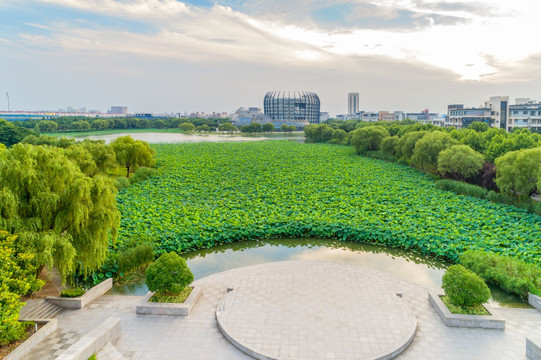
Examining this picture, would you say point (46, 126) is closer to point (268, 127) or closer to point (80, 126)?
point (80, 126)

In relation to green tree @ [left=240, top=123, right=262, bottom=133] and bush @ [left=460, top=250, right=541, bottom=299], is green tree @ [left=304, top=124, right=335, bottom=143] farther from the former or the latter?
bush @ [left=460, top=250, right=541, bottom=299]

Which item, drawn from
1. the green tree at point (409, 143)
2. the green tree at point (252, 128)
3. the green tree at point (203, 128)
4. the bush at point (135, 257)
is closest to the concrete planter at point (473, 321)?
the bush at point (135, 257)

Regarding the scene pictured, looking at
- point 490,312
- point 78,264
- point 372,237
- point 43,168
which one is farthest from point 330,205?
point 43,168

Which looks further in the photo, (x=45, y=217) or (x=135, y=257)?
(x=135, y=257)

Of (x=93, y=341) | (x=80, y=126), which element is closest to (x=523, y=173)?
(x=93, y=341)

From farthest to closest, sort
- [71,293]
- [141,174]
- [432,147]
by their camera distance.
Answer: [432,147], [141,174], [71,293]

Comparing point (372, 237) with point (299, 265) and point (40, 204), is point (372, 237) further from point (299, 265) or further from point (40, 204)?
point (40, 204)
